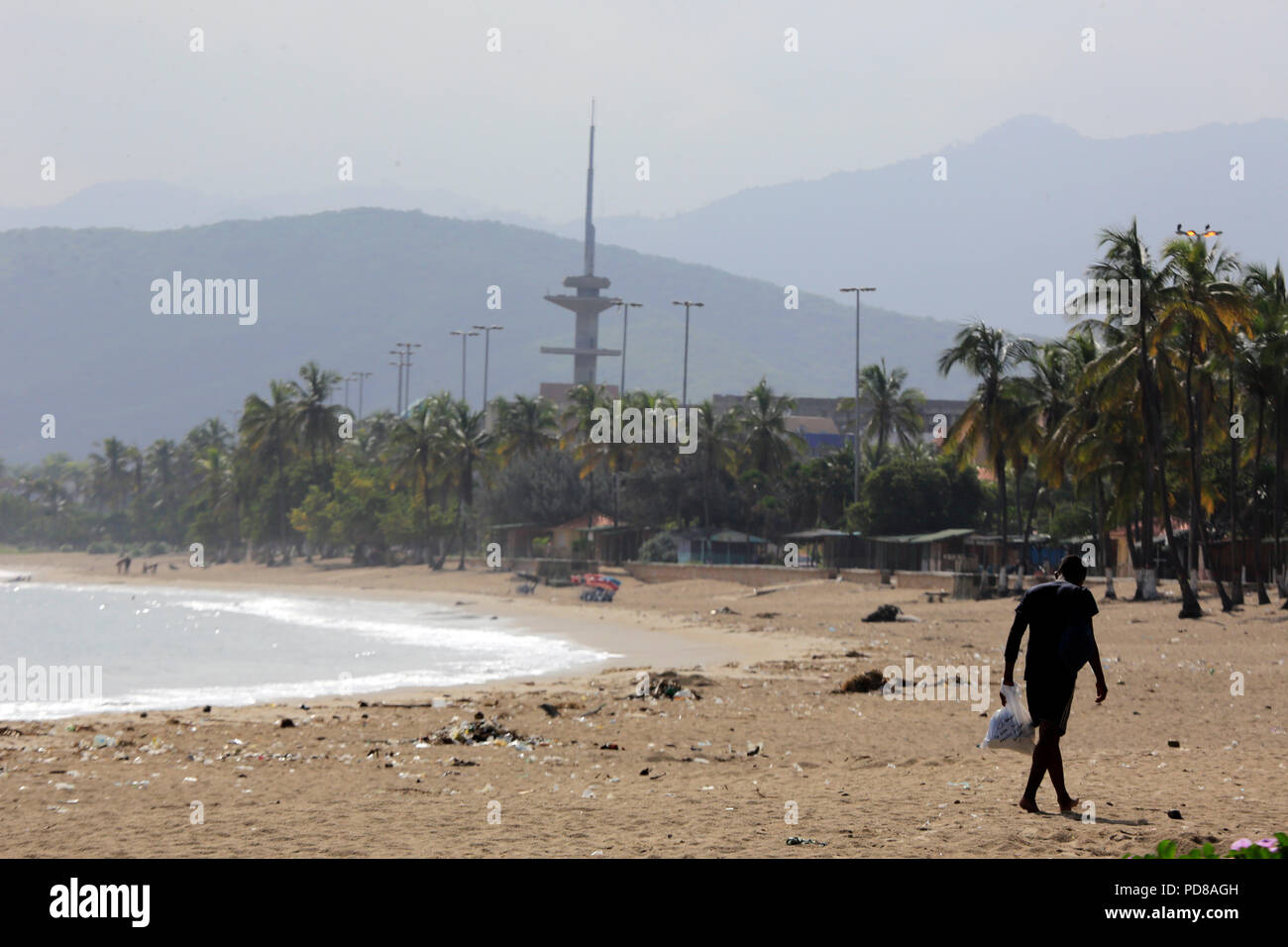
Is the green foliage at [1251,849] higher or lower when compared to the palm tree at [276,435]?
lower

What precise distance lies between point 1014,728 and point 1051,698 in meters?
0.33

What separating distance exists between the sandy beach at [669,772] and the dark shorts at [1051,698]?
2.17 feet

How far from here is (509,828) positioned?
8.87 metres

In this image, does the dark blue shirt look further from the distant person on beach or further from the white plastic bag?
the white plastic bag

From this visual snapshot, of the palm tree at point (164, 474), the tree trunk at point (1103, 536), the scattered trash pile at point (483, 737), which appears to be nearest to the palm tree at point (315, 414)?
the palm tree at point (164, 474)

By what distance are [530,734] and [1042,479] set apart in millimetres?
32846

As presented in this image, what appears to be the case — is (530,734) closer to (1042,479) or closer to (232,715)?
(232,715)

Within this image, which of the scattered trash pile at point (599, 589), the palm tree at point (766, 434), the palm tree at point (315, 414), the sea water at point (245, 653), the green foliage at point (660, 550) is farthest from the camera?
the palm tree at point (315, 414)

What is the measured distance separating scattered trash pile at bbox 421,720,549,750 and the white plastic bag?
666 cm

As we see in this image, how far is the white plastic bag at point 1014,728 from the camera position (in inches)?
324

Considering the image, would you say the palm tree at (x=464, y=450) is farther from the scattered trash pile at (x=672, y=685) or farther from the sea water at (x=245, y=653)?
the scattered trash pile at (x=672, y=685)

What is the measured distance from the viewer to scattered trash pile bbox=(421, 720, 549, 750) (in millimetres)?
14203

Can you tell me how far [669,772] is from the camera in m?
12.0
